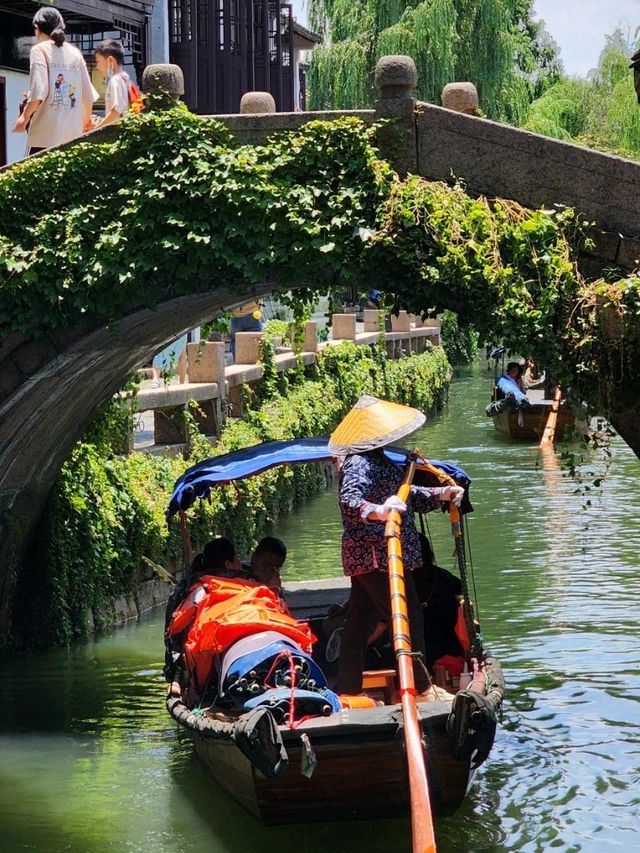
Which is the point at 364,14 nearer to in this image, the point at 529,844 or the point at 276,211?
the point at 276,211

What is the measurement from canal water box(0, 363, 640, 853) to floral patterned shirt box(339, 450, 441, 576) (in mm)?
1353

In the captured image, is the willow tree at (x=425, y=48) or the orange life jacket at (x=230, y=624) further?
the willow tree at (x=425, y=48)

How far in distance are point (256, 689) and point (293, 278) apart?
2729mm

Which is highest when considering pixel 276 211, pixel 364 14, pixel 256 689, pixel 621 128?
pixel 364 14

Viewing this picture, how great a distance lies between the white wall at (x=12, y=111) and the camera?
841 inches

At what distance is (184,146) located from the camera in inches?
376

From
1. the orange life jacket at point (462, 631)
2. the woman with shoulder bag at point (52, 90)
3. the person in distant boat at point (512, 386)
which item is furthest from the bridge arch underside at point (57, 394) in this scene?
the person in distant boat at point (512, 386)

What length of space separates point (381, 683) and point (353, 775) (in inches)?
47.3

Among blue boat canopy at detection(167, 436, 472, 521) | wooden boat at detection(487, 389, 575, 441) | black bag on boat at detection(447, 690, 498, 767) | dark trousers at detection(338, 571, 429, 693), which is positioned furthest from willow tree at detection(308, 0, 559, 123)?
black bag on boat at detection(447, 690, 498, 767)

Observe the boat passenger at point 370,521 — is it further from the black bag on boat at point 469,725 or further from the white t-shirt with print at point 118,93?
the white t-shirt with print at point 118,93

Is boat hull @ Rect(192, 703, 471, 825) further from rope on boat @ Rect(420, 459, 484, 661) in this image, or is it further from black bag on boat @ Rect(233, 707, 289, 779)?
rope on boat @ Rect(420, 459, 484, 661)

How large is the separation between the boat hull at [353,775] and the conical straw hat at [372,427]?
1.46 m

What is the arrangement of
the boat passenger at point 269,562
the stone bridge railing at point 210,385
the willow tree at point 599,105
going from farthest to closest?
the willow tree at point 599,105
the stone bridge railing at point 210,385
the boat passenger at point 269,562

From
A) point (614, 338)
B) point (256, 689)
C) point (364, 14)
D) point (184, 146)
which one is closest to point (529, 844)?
point (256, 689)
